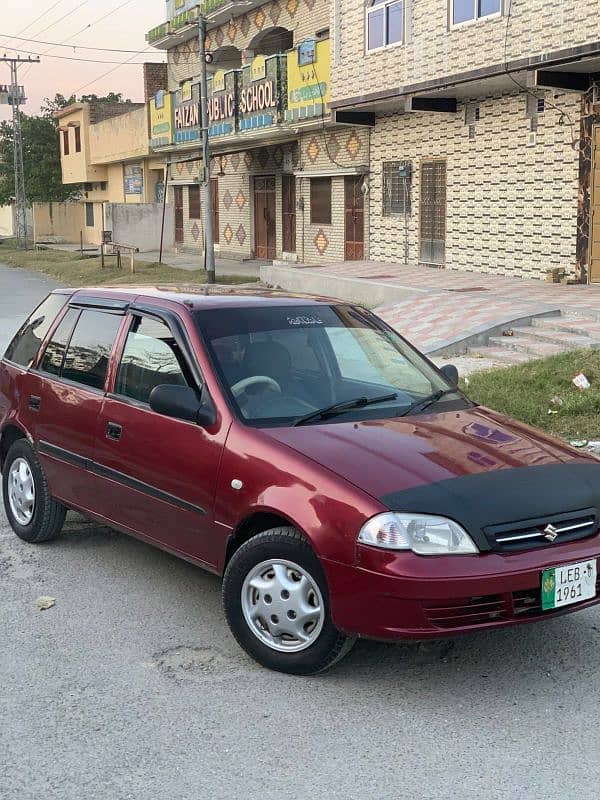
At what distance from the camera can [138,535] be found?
517 centimetres

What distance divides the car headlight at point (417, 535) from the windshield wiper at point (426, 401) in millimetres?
1050

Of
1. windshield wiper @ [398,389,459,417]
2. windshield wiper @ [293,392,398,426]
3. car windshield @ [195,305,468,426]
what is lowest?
windshield wiper @ [398,389,459,417]

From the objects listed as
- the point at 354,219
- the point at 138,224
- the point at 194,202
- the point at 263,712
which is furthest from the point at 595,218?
the point at 138,224

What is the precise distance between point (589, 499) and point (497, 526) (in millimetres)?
536

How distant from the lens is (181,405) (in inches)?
185

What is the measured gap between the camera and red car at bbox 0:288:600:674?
393cm

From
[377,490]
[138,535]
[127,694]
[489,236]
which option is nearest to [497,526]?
[377,490]

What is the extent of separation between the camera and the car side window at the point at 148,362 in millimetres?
5070

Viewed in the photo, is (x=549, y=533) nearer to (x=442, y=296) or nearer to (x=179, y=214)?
(x=442, y=296)

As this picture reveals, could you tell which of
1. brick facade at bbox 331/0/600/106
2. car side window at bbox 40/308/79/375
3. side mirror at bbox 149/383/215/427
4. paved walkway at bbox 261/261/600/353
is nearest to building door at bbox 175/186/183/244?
brick facade at bbox 331/0/600/106

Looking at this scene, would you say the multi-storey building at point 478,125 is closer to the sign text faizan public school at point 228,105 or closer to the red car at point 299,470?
the sign text faizan public school at point 228,105

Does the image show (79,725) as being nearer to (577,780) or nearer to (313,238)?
(577,780)

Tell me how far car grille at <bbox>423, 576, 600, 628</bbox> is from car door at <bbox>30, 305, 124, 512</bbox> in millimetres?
2271

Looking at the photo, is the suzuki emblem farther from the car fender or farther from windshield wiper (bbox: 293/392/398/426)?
windshield wiper (bbox: 293/392/398/426)
